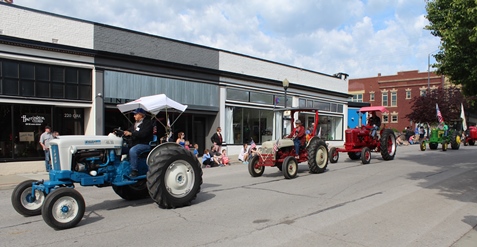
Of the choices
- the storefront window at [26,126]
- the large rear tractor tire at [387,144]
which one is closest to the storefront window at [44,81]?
the storefront window at [26,126]

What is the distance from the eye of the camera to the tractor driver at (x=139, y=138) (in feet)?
23.4

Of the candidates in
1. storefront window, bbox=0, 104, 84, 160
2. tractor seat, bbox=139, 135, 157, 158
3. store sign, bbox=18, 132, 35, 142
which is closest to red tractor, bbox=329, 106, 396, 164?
tractor seat, bbox=139, 135, 157, 158

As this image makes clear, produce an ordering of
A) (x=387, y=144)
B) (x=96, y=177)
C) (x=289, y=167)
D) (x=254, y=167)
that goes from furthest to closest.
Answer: (x=387, y=144), (x=254, y=167), (x=289, y=167), (x=96, y=177)

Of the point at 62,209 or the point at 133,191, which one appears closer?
the point at 62,209

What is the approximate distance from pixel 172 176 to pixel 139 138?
993 millimetres

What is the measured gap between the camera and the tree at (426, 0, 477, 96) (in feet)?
28.7

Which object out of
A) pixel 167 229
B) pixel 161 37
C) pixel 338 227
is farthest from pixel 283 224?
pixel 161 37

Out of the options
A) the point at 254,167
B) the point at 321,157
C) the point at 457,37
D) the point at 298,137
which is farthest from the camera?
the point at 321,157

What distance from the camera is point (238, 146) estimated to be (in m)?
21.7

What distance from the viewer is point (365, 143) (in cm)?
1598

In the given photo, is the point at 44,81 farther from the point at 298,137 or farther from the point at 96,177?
the point at 298,137

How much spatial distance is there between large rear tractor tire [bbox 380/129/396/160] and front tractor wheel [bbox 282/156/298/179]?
653 cm

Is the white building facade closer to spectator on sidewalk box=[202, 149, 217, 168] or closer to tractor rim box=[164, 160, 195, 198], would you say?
spectator on sidewalk box=[202, 149, 217, 168]

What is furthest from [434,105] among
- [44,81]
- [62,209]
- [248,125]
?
[62,209]
